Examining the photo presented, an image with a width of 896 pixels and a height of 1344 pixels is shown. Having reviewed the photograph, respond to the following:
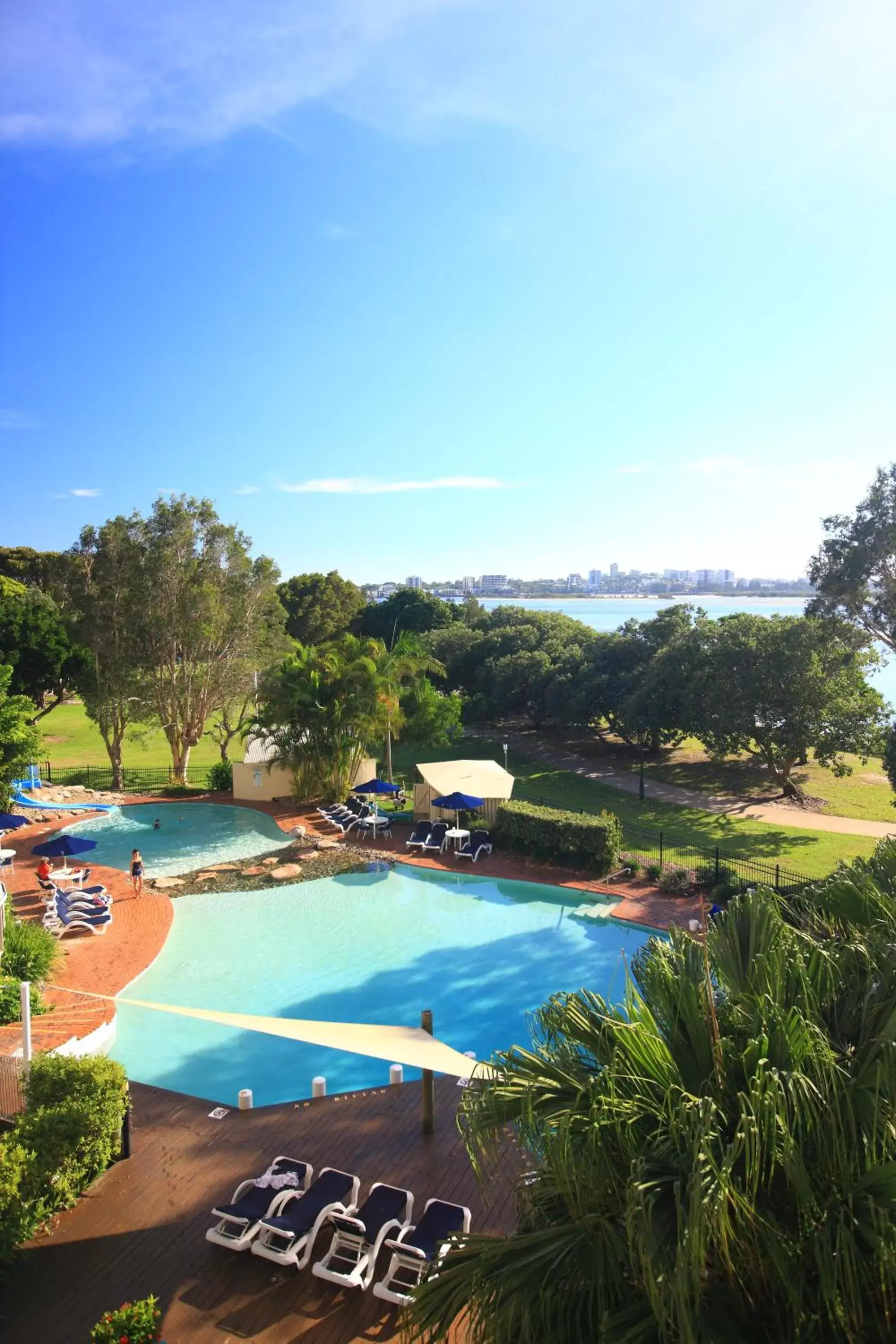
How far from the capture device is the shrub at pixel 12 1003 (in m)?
11.6

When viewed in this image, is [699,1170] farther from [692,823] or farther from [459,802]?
[692,823]

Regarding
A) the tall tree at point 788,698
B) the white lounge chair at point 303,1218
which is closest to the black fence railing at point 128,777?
the tall tree at point 788,698

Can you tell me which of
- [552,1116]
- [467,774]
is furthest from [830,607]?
[552,1116]

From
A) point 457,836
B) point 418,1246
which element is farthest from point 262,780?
point 418,1246

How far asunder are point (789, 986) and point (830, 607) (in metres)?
23.4

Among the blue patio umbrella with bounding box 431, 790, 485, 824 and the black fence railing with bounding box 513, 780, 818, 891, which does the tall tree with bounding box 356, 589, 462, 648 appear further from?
the blue patio umbrella with bounding box 431, 790, 485, 824

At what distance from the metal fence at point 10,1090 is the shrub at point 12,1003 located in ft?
9.70

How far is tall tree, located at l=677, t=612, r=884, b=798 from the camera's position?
93.1 feet

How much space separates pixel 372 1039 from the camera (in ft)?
27.3

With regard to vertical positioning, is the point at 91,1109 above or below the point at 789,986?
below

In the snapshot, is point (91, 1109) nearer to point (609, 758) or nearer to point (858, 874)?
point (858, 874)

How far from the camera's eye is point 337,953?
15992 millimetres

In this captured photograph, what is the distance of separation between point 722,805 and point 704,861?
30.1 ft

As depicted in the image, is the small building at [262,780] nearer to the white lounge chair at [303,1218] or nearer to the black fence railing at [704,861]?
the black fence railing at [704,861]
